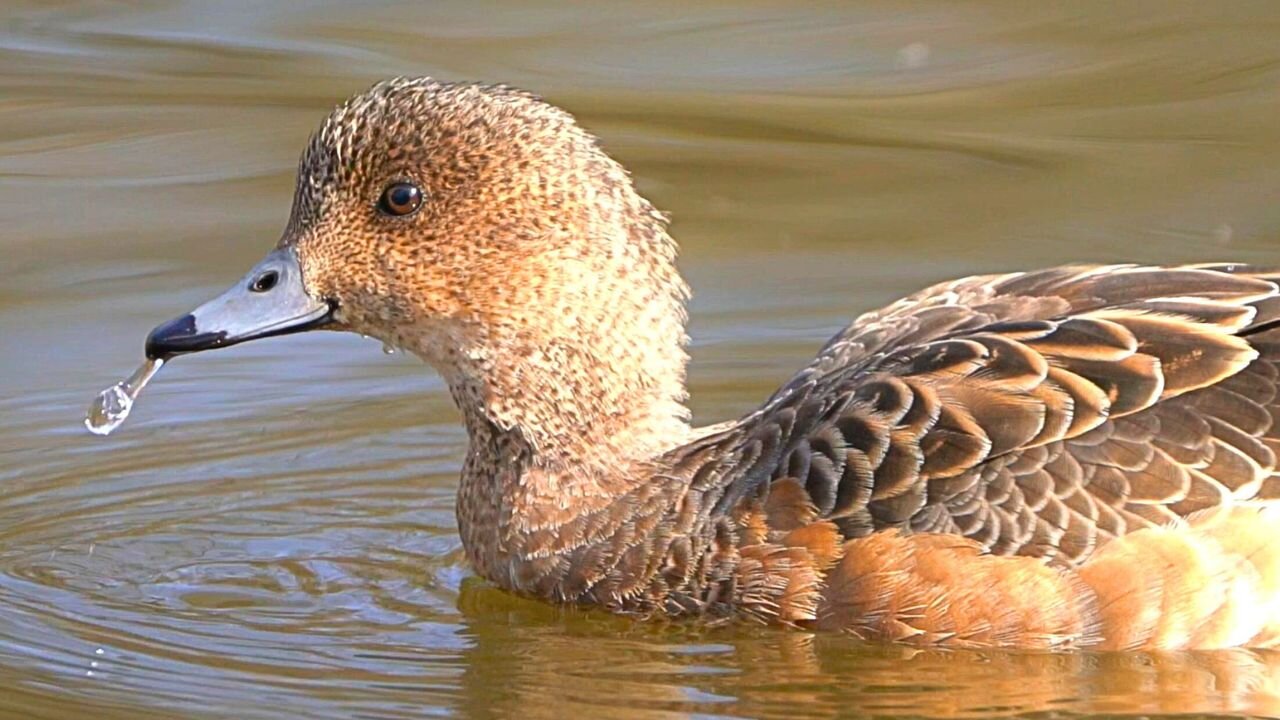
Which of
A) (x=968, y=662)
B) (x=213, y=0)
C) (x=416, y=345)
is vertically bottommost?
(x=968, y=662)

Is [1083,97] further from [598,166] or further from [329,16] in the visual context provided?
[598,166]

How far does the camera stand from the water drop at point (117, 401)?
8.05m

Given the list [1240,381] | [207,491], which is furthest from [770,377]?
[1240,381]

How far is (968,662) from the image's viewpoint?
731 cm

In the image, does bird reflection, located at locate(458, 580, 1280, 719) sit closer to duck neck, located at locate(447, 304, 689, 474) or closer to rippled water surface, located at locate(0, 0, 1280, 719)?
rippled water surface, located at locate(0, 0, 1280, 719)

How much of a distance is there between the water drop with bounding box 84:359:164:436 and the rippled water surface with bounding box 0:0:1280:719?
368mm

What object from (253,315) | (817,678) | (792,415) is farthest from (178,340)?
(817,678)

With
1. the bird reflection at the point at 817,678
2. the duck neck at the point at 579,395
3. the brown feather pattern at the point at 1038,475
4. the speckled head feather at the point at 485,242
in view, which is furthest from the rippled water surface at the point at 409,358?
the speckled head feather at the point at 485,242

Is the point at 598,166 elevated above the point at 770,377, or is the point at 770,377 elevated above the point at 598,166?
the point at 598,166

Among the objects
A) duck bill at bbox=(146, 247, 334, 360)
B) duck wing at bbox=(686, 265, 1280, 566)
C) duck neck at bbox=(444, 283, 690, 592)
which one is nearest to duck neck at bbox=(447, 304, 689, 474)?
duck neck at bbox=(444, 283, 690, 592)

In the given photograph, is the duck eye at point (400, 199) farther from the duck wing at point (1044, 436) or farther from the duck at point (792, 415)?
the duck wing at point (1044, 436)

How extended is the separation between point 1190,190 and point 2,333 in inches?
194

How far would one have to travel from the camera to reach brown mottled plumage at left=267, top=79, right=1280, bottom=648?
24.1 feet

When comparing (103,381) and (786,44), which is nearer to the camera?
(103,381)
